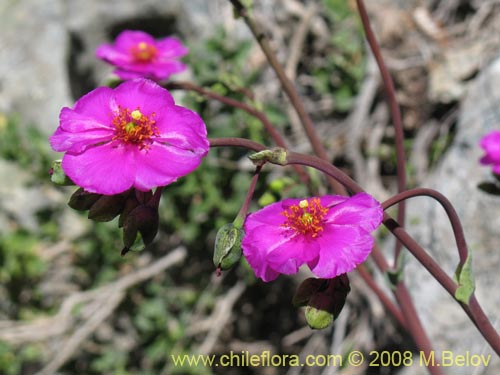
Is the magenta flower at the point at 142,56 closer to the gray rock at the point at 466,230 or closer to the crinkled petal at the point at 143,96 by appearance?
the crinkled petal at the point at 143,96

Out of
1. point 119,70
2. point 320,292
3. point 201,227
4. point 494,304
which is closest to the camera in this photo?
point 320,292

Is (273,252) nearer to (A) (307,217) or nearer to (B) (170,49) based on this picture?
(A) (307,217)

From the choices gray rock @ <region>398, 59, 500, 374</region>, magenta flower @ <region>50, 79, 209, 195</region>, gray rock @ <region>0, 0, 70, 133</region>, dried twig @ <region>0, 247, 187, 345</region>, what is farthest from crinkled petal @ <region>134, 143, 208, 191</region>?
gray rock @ <region>0, 0, 70, 133</region>

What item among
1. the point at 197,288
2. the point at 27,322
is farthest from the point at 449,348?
the point at 27,322

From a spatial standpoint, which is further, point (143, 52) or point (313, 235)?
point (143, 52)

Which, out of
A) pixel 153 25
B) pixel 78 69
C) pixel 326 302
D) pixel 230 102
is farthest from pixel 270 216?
pixel 78 69

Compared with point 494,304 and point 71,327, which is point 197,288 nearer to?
point 71,327

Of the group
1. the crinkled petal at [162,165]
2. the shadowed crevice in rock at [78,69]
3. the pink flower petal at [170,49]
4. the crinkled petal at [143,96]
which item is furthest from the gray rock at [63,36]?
the crinkled petal at [162,165]
